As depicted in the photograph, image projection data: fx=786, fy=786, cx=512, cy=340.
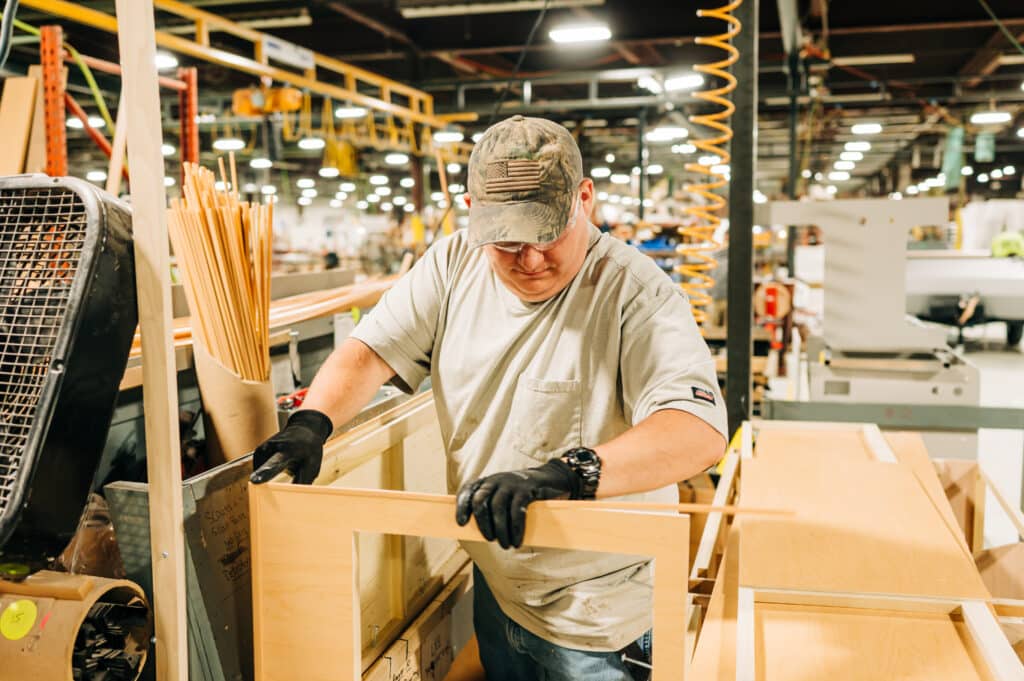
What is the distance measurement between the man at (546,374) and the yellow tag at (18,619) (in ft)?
1.40

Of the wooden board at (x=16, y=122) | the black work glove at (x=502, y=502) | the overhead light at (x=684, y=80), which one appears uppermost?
the overhead light at (x=684, y=80)

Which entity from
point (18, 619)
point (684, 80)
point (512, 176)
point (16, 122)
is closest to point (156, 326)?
point (18, 619)

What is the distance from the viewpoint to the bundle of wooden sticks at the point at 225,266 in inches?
63.0

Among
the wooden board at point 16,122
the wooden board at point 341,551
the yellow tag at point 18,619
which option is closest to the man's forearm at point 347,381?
the wooden board at point 341,551

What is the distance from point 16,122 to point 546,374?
2011mm

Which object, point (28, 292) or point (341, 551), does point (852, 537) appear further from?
point (28, 292)

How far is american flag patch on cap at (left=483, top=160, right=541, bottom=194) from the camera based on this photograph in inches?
57.3

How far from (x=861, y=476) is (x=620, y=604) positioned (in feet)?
3.40

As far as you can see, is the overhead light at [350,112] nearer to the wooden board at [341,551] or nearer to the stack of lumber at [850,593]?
the stack of lumber at [850,593]

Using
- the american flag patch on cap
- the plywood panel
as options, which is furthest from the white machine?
the american flag patch on cap

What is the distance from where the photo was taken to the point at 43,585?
1295 millimetres

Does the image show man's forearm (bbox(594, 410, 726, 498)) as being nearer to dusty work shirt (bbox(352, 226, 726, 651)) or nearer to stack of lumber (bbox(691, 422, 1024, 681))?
dusty work shirt (bbox(352, 226, 726, 651))

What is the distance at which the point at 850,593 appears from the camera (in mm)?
1584

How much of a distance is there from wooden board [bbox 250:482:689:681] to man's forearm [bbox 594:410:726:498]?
0.18m
